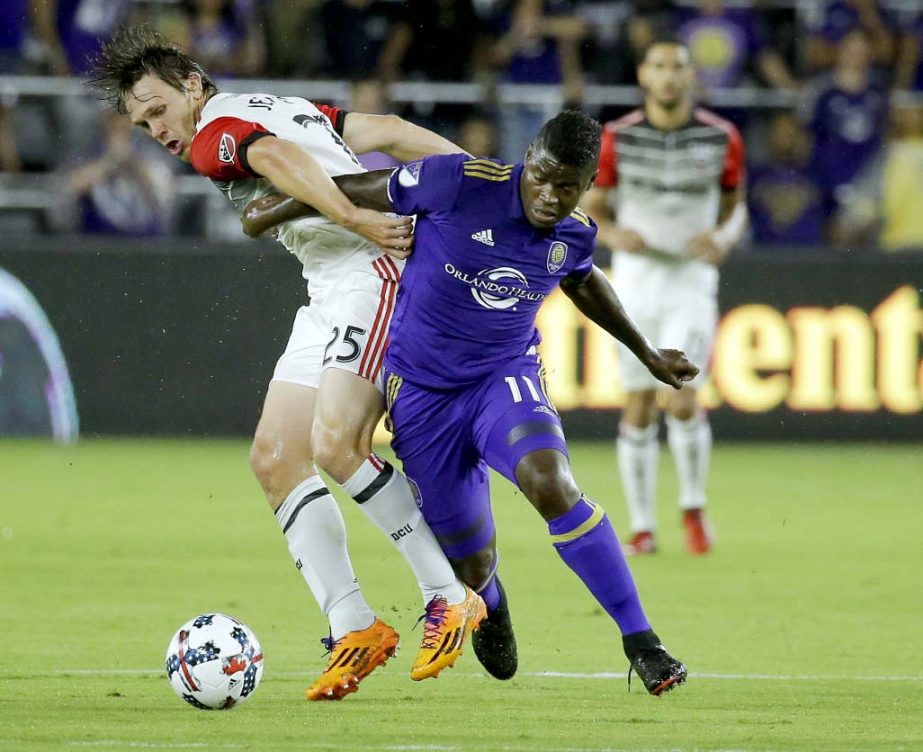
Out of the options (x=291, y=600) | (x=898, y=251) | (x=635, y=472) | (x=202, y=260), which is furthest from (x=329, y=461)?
(x=898, y=251)

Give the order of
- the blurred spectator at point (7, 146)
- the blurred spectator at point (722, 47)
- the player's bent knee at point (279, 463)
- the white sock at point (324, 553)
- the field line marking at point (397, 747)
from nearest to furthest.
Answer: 1. the field line marking at point (397, 747)
2. the white sock at point (324, 553)
3. the player's bent knee at point (279, 463)
4. the blurred spectator at point (7, 146)
5. the blurred spectator at point (722, 47)

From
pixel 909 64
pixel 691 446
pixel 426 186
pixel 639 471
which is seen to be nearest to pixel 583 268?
pixel 426 186

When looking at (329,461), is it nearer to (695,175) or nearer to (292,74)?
(695,175)

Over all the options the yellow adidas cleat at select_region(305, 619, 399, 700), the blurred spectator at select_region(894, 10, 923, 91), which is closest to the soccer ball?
the yellow adidas cleat at select_region(305, 619, 399, 700)

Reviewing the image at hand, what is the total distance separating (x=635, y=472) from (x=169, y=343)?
607cm

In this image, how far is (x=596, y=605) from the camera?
8148 mm

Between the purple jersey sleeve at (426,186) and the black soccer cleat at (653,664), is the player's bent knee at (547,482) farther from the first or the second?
the purple jersey sleeve at (426,186)

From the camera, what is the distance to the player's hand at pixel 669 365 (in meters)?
6.39

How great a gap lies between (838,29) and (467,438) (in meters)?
11.9

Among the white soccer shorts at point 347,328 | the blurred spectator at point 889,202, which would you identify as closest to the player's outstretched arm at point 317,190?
the white soccer shorts at point 347,328

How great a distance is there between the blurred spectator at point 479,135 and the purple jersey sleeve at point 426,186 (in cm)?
884

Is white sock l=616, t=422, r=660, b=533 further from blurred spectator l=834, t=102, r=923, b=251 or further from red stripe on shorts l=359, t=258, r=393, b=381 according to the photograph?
blurred spectator l=834, t=102, r=923, b=251

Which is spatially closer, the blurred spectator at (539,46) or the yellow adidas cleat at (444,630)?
the yellow adidas cleat at (444,630)

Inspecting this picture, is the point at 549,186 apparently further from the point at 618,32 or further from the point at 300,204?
the point at 618,32
